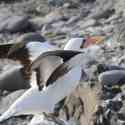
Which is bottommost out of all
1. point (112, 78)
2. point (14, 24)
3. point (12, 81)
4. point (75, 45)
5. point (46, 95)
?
point (14, 24)

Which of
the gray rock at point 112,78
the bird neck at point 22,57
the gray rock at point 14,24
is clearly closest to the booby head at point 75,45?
the bird neck at point 22,57

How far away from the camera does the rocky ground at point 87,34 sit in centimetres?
569

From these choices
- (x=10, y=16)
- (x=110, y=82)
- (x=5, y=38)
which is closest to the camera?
(x=110, y=82)

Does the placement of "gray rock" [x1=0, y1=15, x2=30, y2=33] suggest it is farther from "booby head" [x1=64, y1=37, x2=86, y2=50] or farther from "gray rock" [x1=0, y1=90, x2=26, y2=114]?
"booby head" [x1=64, y1=37, x2=86, y2=50]

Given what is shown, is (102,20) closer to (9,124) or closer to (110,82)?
(110,82)

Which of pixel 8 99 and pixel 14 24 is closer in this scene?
pixel 8 99

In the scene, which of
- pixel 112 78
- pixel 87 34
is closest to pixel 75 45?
pixel 112 78

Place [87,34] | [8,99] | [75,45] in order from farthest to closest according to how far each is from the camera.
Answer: [87,34] < [8,99] < [75,45]

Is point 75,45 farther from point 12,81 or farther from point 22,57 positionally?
point 12,81

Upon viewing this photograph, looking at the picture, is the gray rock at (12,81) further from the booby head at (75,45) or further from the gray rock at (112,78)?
the booby head at (75,45)

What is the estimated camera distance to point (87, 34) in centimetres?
930

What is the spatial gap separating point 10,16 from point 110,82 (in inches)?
190

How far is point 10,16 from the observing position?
10914 millimetres

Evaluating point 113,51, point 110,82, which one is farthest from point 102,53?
point 110,82
